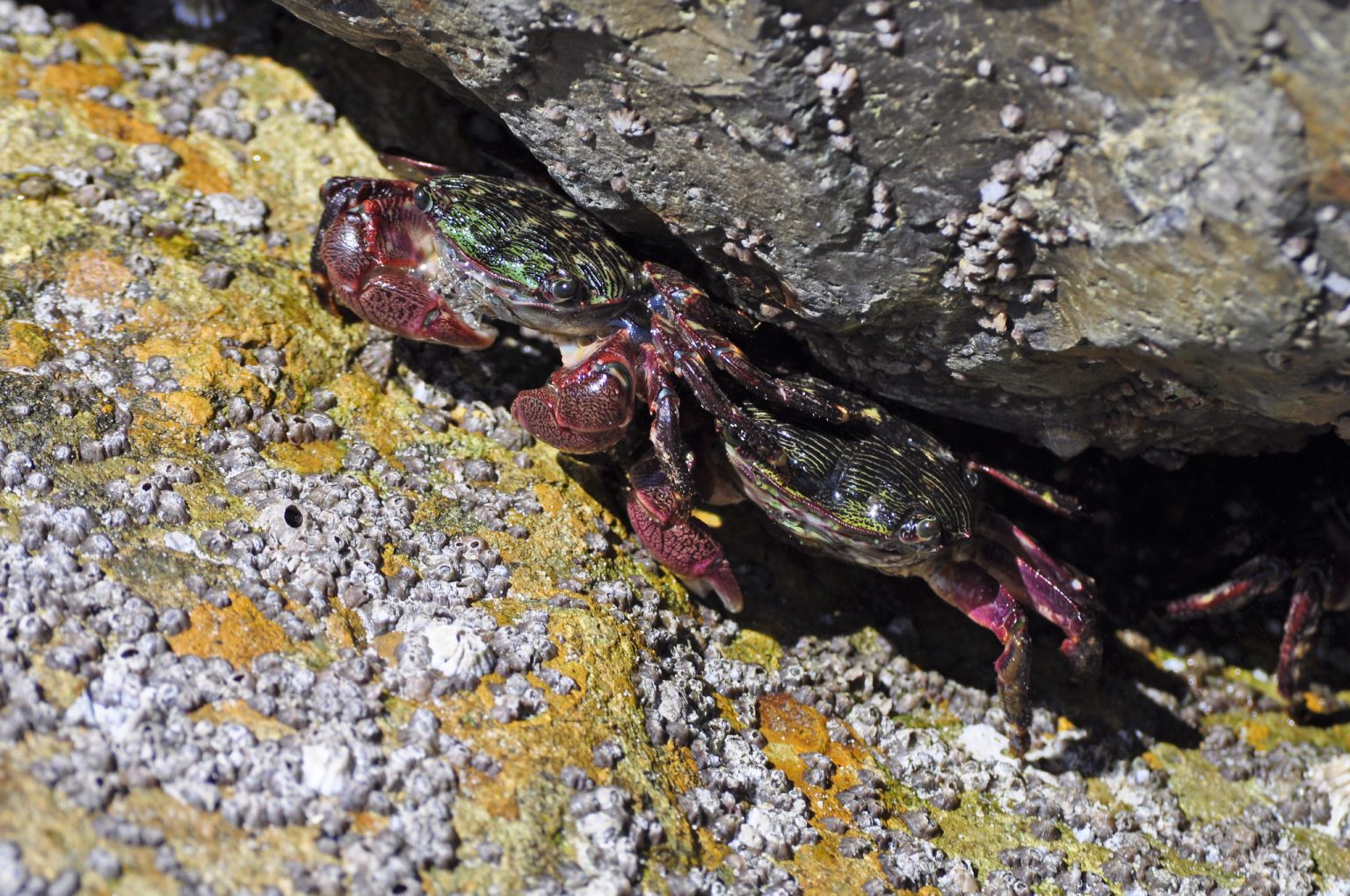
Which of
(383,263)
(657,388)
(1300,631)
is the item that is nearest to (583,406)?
(657,388)

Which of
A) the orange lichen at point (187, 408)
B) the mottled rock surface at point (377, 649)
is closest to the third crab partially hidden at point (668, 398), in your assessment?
the mottled rock surface at point (377, 649)

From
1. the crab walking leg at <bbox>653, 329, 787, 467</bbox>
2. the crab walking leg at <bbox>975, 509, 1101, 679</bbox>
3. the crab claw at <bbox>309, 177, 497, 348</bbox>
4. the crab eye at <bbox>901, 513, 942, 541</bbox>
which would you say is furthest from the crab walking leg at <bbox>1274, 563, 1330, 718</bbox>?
the crab claw at <bbox>309, 177, 497, 348</bbox>

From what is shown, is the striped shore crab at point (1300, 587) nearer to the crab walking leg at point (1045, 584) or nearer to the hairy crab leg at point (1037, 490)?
the crab walking leg at point (1045, 584)

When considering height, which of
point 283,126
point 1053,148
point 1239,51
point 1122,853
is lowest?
point 1122,853

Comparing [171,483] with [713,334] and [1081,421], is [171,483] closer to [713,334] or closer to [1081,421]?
[713,334]

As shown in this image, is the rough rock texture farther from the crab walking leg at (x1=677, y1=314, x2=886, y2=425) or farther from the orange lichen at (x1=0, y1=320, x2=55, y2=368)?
the orange lichen at (x1=0, y1=320, x2=55, y2=368)

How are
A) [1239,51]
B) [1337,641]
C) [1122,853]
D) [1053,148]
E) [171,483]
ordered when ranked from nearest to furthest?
[1239,51], [1053,148], [171,483], [1122,853], [1337,641]

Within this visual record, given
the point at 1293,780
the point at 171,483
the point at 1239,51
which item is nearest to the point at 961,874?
the point at 1293,780
